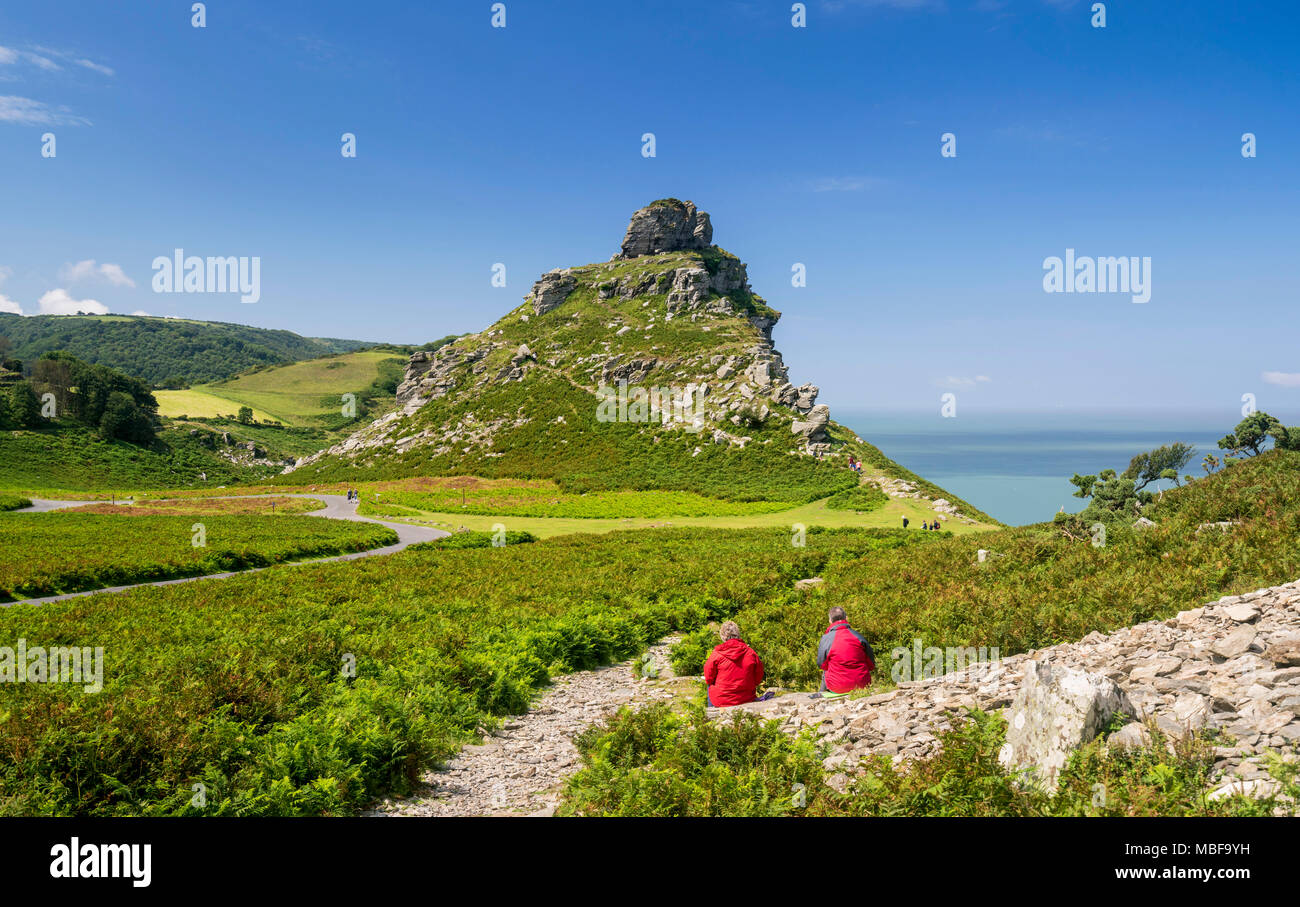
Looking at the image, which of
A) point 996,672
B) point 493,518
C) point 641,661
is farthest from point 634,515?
point 996,672

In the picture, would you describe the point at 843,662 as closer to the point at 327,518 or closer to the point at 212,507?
the point at 327,518

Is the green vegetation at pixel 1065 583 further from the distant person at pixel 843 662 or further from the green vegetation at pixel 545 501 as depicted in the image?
the green vegetation at pixel 545 501

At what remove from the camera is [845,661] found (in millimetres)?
10797

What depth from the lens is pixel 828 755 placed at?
754cm

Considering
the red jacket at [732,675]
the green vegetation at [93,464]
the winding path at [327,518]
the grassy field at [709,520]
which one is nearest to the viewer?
the red jacket at [732,675]

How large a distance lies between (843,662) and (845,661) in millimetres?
39

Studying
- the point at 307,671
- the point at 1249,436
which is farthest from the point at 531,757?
the point at 1249,436

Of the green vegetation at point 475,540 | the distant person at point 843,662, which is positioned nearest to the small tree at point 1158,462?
the distant person at point 843,662

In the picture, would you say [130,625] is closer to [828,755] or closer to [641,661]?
[641,661]

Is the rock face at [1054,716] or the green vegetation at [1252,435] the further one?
the green vegetation at [1252,435]

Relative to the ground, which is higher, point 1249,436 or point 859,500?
point 1249,436

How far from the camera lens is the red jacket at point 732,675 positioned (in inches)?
427

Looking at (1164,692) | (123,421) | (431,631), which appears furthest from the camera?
(123,421)
